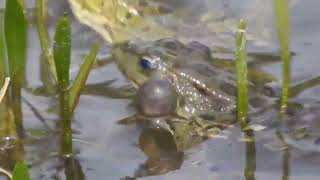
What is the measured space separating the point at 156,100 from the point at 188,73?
0.76ft

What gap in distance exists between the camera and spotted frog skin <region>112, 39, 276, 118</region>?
2779 mm

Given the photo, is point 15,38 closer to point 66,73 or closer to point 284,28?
point 66,73

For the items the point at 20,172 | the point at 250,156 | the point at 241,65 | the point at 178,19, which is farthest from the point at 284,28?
the point at 178,19

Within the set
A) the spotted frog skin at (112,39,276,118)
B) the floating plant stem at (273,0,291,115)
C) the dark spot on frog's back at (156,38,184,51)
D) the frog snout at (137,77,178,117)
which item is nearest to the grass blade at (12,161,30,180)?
the floating plant stem at (273,0,291,115)

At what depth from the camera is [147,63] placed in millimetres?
2867

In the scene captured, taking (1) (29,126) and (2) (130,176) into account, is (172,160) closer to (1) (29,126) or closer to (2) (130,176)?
(2) (130,176)

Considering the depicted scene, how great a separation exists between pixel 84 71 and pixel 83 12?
4.15 feet

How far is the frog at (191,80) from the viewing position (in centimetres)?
268

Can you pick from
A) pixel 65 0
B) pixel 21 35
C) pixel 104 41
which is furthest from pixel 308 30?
pixel 21 35

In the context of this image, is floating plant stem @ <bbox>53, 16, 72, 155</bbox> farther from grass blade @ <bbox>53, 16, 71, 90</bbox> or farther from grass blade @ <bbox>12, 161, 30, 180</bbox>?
grass blade @ <bbox>12, 161, 30, 180</bbox>

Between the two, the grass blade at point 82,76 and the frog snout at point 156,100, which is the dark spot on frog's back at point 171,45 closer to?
the frog snout at point 156,100

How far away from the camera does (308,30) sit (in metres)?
3.37

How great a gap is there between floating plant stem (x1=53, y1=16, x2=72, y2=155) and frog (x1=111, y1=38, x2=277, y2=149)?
0.44 metres

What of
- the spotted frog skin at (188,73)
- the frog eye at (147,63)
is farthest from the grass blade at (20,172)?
the frog eye at (147,63)
